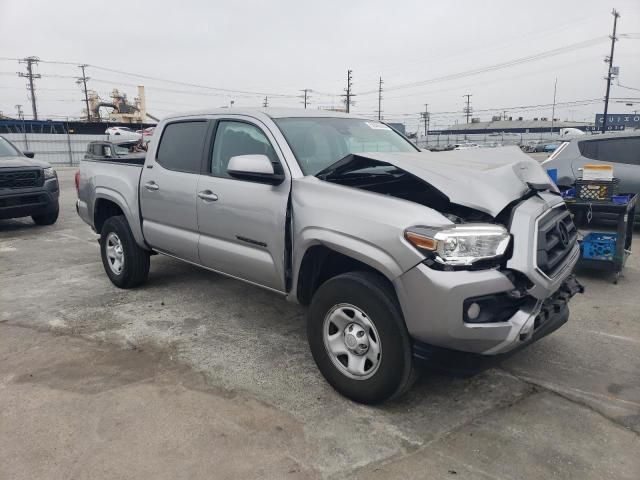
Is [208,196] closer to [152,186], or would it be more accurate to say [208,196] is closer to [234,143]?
[234,143]

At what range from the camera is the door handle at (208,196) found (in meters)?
4.06

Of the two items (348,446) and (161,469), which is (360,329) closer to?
(348,446)

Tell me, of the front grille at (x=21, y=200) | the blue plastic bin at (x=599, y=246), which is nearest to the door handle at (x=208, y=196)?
the blue plastic bin at (x=599, y=246)

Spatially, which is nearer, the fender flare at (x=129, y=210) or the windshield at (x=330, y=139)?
the windshield at (x=330, y=139)

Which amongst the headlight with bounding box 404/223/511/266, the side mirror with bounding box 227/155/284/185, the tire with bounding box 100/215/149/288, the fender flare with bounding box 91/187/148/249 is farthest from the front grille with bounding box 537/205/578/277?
the tire with bounding box 100/215/149/288

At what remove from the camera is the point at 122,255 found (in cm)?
540

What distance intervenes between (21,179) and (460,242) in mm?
8593

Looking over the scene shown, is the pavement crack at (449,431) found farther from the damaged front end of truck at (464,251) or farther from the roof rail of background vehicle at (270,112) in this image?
the roof rail of background vehicle at (270,112)

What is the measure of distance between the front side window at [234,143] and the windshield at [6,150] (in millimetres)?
7086

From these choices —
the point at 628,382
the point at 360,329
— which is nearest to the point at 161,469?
the point at 360,329

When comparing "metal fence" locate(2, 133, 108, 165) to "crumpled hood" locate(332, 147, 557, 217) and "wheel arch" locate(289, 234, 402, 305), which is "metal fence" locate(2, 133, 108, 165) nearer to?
"wheel arch" locate(289, 234, 402, 305)

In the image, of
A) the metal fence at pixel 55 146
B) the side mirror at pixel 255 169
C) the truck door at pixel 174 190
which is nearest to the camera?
the side mirror at pixel 255 169

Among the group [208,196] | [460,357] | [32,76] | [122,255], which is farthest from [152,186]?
[32,76]

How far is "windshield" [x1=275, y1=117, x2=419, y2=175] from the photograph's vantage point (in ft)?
12.4
